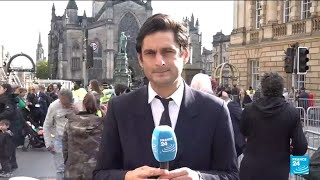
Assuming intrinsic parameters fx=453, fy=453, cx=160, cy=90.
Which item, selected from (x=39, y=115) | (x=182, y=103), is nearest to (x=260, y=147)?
(x=182, y=103)

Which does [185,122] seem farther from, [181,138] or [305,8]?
[305,8]

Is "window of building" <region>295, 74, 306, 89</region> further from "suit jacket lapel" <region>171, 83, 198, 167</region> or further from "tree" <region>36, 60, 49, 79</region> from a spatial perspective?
"tree" <region>36, 60, 49, 79</region>

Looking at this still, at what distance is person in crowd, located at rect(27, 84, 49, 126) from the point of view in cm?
1499

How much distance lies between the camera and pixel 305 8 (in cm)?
2367

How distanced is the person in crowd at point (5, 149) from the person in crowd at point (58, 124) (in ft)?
8.01

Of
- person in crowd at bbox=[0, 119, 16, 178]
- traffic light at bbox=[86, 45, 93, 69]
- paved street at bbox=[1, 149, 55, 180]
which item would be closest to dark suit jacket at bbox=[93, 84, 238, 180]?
paved street at bbox=[1, 149, 55, 180]

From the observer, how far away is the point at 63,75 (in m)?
83.6

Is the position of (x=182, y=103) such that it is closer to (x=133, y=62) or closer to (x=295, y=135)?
(x=295, y=135)

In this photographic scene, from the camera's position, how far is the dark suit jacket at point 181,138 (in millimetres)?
→ 2277

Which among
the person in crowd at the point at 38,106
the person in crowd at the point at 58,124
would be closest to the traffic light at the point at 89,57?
the person in crowd at the point at 38,106

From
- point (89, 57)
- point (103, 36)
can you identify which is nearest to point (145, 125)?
point (89, 57)

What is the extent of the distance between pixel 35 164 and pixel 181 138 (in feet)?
30.7

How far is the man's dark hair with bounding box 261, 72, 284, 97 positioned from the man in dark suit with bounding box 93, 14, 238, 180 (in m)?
2.61

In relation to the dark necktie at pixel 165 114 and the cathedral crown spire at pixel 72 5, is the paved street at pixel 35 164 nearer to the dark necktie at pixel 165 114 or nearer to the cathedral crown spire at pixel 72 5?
the dark necktie at pixel 165 114
